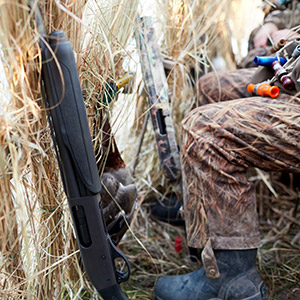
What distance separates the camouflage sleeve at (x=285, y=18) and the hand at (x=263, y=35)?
0.10ft

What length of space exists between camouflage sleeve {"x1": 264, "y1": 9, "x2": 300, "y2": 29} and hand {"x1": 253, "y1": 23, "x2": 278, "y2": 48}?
0.03 m

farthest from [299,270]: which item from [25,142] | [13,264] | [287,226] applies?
[25,142]

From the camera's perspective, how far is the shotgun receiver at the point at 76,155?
852mm

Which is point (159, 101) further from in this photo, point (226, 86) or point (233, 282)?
point (233, 282)

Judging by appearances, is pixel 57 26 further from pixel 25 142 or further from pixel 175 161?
pixel 175 161

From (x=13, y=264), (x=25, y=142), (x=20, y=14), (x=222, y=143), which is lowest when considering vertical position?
(x=13, y=264)

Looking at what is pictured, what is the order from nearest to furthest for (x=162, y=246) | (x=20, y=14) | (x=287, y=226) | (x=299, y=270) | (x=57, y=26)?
(x=20, y=14)
(x=57, y=26)
(x=299, y=270)
(x=162, y=246)
(x=287, y=226)

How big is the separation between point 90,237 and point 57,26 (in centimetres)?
53

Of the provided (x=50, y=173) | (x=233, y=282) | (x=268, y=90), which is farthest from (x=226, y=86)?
(x=50, y=173)

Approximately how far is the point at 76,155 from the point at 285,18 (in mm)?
1620

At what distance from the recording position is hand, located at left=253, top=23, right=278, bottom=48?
1977 millimetres

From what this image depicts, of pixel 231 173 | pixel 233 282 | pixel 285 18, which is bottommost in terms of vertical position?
pixel 233 282

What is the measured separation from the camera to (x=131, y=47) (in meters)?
1.60

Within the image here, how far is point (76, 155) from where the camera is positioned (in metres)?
0.91
